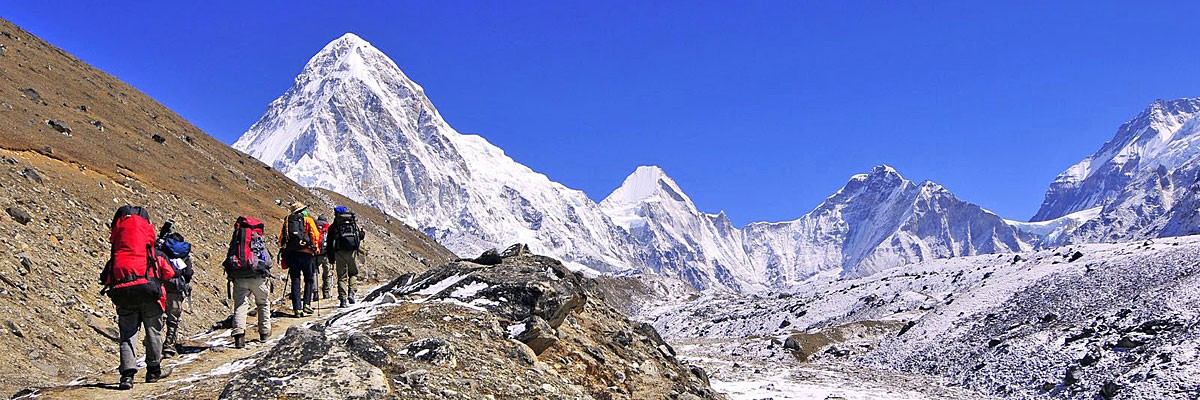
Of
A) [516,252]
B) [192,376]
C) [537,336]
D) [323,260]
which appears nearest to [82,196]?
[323,260]

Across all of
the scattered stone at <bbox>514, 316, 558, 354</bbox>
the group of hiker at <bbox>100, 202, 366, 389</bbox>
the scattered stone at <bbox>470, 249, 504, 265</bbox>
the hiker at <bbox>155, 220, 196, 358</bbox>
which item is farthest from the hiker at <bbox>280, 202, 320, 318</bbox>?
the scattered stone at <bbox>514, 316, 558, 354</bbox>

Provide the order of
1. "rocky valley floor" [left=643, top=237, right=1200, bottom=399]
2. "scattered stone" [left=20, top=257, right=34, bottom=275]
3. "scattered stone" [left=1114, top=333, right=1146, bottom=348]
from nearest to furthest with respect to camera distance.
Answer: "scattered stone" [left=20, top=257, right=34, bottom=275] < "rocky valley floor" [left=643, top=237, right=1200, bottom=399] < "scattered stone" [left=1114, top=333, right=1146, bottom=348]

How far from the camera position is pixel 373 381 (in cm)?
854

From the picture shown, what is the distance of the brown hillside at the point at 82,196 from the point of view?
17047 mm

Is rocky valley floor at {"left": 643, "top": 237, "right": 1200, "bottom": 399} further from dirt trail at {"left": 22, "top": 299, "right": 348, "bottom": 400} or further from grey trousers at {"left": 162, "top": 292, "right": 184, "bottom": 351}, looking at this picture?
grey trousers at {"left": 162, "top": 292, "right": 184, "bottom": 351}

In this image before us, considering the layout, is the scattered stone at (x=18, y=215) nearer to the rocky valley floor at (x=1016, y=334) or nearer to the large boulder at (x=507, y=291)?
the large boulder at (x=507, y=291)

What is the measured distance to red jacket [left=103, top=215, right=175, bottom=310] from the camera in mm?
10289

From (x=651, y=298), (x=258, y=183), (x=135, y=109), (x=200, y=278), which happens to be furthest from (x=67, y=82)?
(x=651, y=298)

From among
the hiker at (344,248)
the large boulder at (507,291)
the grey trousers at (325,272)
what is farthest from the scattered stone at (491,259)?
the grey trousers at (325,272)

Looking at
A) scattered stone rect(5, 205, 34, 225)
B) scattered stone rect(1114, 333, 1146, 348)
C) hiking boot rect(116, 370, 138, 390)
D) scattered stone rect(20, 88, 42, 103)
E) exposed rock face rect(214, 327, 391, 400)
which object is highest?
Answer: scattered stone rect(20, 88, 42, 103)

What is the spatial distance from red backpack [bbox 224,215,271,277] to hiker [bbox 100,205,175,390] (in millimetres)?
2439

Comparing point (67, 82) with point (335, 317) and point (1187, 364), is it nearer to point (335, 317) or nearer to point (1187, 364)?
point (335, 317)

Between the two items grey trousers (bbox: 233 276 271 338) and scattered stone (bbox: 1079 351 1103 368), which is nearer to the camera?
grey trousers (bbox: 233 276 271 338)

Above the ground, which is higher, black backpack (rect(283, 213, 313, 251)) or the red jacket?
black backpack (rect(283, 213, 313, 251))
